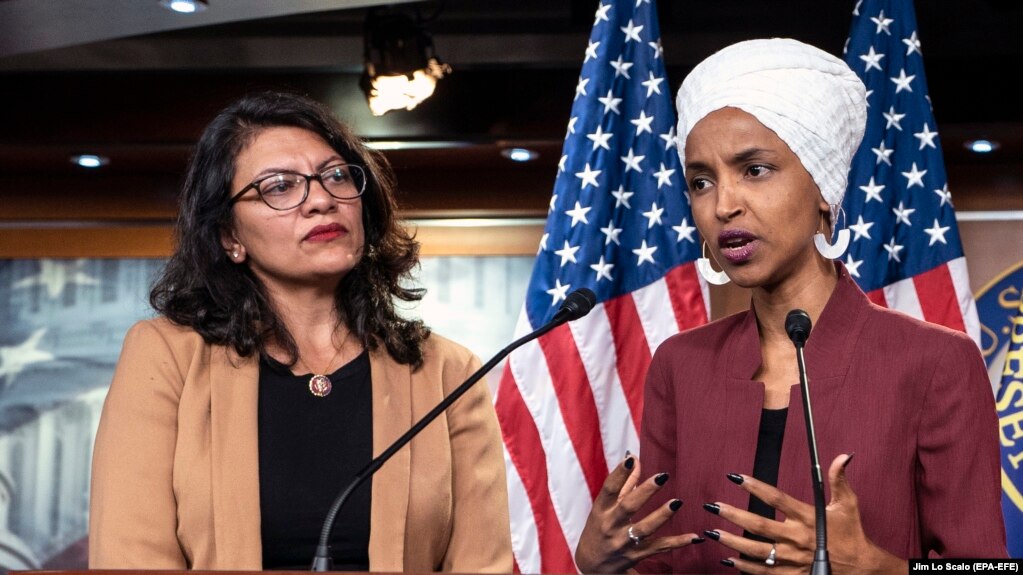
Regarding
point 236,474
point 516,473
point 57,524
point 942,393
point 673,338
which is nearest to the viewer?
point 942,393

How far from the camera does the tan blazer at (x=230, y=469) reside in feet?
7.48

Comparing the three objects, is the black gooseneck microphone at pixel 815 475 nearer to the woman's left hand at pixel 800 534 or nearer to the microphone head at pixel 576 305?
the woman's left hand at pixel 800 534

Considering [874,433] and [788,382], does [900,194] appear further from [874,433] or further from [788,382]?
[874,433]

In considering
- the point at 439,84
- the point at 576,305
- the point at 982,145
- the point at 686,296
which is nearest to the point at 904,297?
the point at 686,296

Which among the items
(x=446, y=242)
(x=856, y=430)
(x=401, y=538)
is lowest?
(x=401, y=538)

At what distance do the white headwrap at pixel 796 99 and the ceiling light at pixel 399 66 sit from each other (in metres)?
2.22

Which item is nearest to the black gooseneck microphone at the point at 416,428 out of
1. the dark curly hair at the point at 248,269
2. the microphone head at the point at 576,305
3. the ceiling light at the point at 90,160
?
the microphone head at the point at 576,305

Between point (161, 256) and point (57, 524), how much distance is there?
1.05 metres

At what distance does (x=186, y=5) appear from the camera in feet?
12.8

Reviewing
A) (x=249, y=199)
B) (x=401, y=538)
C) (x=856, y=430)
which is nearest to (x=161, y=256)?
(x=249, y=199)

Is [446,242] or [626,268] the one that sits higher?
[446,242]

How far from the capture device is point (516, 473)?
3445mm

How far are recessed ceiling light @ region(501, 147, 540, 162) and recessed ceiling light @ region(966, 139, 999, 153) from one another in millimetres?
1501

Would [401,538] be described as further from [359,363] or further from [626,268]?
[626,268]
